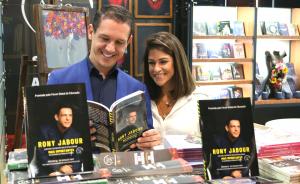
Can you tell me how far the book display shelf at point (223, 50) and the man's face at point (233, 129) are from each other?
422cm

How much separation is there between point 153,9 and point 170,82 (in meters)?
2.98

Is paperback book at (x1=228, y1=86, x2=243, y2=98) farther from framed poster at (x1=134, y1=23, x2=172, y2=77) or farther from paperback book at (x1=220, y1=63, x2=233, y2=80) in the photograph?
framed poster at (x1=134, y1=23, x2=172, y2=77)

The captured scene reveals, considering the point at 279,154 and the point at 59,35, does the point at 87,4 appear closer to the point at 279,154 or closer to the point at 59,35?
the point at 59,35

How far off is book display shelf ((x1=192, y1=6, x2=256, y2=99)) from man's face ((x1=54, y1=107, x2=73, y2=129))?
4.37 meters

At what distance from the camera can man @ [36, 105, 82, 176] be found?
4.31ft

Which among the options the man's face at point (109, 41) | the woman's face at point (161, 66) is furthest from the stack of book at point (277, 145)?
the woman's face at point (161, 66)

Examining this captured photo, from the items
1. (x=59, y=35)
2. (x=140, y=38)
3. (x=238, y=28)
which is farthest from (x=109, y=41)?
(x=238, y=28)

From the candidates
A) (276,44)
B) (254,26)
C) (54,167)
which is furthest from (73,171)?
(276,44)

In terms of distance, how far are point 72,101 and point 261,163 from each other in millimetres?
743

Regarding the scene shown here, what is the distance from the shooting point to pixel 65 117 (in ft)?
4.44

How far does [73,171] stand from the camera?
1.34 m

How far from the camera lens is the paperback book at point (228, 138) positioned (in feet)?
4.56

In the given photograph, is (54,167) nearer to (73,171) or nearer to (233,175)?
(73,171)

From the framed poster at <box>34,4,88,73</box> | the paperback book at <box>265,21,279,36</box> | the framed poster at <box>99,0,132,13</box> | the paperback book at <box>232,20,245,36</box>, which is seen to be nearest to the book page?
the framed poster at <box>34,4,88,73</box>
